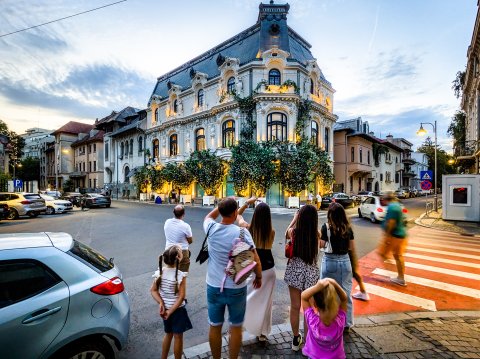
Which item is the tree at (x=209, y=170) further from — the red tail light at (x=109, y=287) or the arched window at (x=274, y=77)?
the red tail light at (x=109, y=287)

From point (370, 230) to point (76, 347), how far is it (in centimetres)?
1263

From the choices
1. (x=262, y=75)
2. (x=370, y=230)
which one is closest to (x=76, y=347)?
(x=370, y=230)

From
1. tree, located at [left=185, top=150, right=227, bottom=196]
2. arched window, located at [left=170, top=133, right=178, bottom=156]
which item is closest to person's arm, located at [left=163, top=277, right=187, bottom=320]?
tree, located at [left=185, top=150, right=227, bottom=196]

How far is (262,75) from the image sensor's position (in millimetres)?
24938

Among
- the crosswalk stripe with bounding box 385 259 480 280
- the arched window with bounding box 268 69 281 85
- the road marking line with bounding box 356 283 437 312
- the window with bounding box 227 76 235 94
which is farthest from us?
the window with bounding box 227 76 235 94

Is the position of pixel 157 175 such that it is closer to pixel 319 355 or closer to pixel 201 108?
pixel 201 108

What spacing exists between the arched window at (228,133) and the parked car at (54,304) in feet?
80.3

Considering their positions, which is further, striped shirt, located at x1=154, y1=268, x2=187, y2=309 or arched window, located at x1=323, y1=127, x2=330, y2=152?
arched window, located at x1=323, y1=127, x2=330, y2=152

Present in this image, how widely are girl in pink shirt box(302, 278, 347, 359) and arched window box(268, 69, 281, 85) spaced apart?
25.2m

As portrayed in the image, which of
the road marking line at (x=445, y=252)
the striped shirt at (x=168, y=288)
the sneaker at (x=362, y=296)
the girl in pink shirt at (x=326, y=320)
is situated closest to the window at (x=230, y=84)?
the road marking line at (x=445, y=252)

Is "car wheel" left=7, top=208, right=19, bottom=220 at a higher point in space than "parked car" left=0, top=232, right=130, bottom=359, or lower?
lower

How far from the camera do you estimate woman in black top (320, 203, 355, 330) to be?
11.8 ft

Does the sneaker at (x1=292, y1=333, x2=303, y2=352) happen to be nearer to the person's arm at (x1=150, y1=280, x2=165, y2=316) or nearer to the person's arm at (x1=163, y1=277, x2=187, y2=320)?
the person's arm at (x1=163, y1=277, x2=187, y2=320)

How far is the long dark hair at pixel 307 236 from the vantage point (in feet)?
10.6
